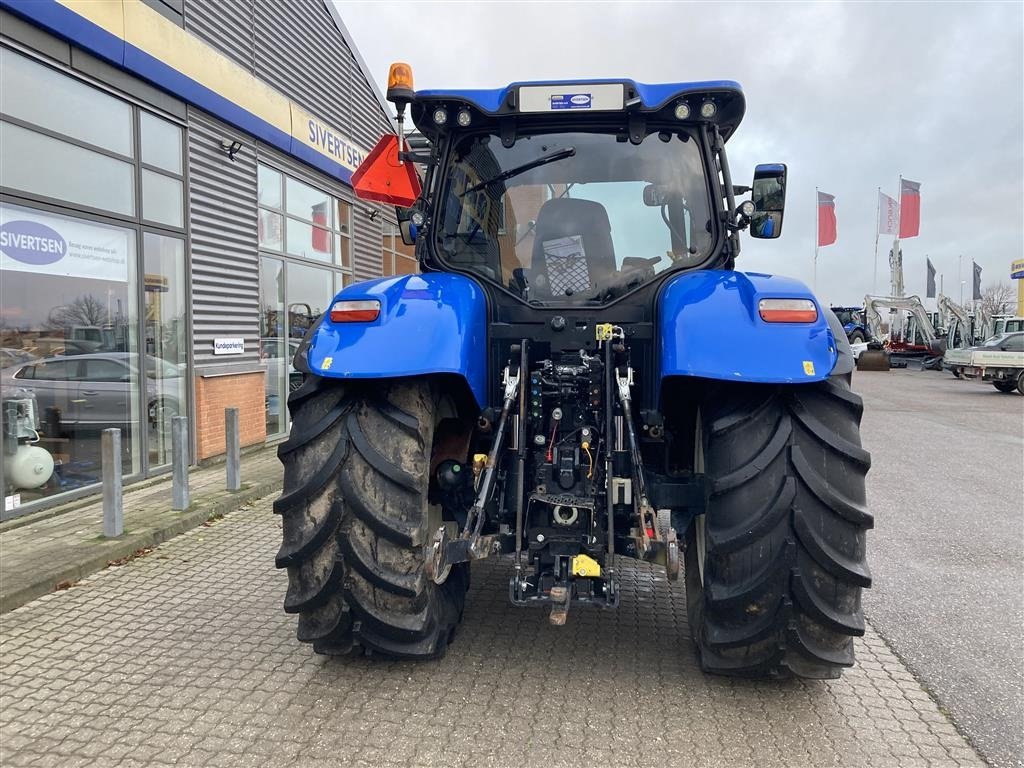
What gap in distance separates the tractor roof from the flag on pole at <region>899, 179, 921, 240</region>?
4054cm

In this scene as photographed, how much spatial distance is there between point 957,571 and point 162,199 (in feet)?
25.6

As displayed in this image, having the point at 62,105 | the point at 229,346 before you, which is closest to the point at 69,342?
Result: the point at 62,105

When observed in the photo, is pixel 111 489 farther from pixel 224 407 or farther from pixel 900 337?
pixel 900 337

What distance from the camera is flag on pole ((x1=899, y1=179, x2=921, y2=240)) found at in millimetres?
38156

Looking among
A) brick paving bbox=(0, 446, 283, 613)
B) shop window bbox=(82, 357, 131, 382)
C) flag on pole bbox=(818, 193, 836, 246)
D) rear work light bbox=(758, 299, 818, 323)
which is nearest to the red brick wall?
brick paving bbox=(0, 446, 283, 613)

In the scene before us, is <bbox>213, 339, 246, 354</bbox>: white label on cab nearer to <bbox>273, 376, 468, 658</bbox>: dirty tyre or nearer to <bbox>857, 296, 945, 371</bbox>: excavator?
<bbox>273, 376, 468, 658</bbox>: dirty tyre

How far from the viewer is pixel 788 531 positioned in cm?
275

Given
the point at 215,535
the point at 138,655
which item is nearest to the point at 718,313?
A: the point at 138,655

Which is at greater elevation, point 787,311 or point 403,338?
point 787,311

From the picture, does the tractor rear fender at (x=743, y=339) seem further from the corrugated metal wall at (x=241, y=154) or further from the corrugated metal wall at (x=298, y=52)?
the corrugated metal wall at (x=298, y=52)

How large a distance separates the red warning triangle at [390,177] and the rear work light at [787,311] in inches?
83.1

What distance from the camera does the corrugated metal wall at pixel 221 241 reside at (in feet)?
26.1

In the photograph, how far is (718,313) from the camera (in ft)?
9.59

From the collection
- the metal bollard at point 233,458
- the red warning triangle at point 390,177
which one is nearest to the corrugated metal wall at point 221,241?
the metal bollard at point 233,458
